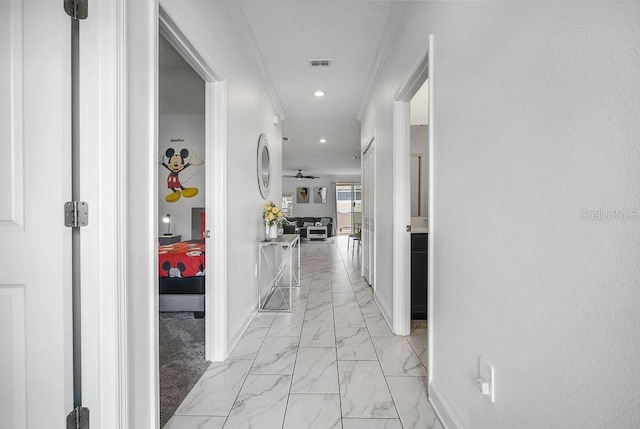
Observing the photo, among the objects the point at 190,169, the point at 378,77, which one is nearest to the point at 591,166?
the point at 378,77

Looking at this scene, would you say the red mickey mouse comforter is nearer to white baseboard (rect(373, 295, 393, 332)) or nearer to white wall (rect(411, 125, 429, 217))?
white baseboard (rect(373, 295, 393, 332))

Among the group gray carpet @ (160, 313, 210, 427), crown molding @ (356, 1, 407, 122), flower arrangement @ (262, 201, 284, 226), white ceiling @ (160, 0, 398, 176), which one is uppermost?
white ceiling @ (160, 0, 398, 176)

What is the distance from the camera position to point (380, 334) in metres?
2.89

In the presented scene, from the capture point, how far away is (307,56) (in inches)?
135

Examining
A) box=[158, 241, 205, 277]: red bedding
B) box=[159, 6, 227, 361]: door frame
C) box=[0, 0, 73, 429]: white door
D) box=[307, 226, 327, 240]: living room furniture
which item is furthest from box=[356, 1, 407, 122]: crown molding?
box=[307, 226, 327, 240]: living room furniture

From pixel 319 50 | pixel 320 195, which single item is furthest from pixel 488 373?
pixel 320 195

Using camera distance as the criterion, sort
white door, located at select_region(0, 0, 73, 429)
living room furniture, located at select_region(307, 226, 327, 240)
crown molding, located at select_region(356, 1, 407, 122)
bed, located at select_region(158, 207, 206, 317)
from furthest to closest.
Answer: living room furniture, located at select_region(307, 226, 327, 240) → bed, located at select_region(158, 207, 206, 317) → crown molding, located at select_region(356, 1, 407, 122) → white door, located at select_region(0, 0, 73, 429)

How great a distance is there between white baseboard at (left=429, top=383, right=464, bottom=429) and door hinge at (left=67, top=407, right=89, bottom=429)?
1576 mm

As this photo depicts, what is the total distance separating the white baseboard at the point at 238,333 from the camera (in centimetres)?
254

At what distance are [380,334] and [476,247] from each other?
71.1 inches

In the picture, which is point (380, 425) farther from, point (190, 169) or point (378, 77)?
point (190, 169)

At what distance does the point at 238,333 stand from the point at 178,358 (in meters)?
0.50

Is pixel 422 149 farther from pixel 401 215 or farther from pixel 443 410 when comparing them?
pixel 443 410

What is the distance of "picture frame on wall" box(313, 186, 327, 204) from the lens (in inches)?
→ 542
